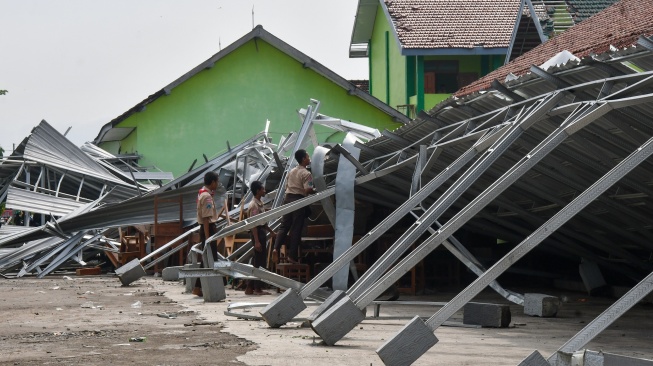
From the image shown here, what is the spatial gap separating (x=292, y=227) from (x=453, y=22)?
69.9 ft

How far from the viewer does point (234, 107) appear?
121 ft

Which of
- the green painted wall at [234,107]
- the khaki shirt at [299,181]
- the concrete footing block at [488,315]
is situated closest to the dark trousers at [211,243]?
the khaki shirt at [299,181]

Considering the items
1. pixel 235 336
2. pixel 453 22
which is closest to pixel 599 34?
pixel 235 336

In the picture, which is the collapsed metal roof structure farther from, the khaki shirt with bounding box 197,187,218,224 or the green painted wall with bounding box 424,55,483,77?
the green painted wall with bounding box 424,55,483,77

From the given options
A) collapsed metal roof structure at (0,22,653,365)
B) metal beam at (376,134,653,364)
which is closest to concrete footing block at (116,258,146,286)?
collapsed metal roof structure at (0,22,653,365)

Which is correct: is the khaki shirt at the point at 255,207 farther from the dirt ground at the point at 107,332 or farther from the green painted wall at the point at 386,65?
the green painted wall at the point at 386,65

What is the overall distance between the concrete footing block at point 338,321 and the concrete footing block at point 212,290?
5863mm

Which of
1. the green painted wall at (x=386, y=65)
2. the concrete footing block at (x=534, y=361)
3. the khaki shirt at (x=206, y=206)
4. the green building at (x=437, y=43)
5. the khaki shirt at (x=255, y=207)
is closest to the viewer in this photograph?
the concrete footing block at (x=534, y=361)

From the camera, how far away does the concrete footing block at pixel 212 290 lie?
1540cm

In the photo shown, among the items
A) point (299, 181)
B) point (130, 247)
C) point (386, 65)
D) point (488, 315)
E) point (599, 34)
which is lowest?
point (488, 315)

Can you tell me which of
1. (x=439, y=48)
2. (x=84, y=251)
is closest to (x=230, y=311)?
(x=84, y=251)

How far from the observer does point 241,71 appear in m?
37.0

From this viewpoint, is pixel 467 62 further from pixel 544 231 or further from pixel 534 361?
pixel 534 361

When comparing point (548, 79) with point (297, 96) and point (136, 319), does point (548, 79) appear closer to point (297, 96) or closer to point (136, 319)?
point (136, 319)
